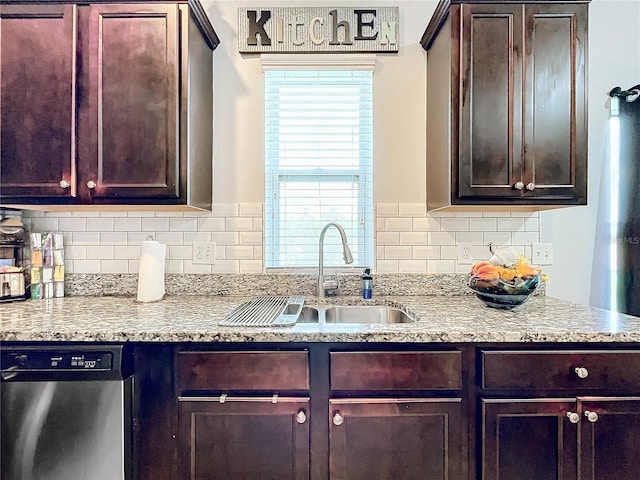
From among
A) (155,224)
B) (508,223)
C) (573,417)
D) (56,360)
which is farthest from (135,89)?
(573,417)

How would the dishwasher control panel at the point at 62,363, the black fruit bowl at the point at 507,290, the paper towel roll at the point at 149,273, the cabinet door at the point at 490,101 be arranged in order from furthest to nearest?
the paper towel roll at the point at 149,273
the cabinet door at the point at 490,101
the black fruit bowl at the point at 507,290
the dishwasher control panel at the point at 62,363

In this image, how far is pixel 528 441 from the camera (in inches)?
50.4

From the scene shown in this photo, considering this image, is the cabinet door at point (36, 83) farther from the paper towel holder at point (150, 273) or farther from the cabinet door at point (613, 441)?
the cabinet door at point (613, 441)

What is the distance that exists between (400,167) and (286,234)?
0.72 meters

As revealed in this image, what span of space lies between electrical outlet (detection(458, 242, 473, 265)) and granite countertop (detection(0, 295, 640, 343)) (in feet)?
1.32

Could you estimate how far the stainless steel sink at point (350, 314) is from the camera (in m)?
1.85

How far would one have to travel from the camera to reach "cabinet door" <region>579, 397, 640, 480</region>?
4.21 feet

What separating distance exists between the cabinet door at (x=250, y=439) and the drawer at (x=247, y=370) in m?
0.05

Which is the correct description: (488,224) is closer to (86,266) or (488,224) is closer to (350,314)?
(350,314)

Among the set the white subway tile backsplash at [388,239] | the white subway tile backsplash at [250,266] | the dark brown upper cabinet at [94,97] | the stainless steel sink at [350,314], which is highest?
the dark brown upper cabinet at [94,97]

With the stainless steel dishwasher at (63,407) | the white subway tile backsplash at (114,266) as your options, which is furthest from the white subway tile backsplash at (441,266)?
the white subway tile backsplash at (114,266)

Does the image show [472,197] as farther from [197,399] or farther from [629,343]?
[197,399]

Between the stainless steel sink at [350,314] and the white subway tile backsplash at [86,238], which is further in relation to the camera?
the white subway tile backsplash at [86,238]

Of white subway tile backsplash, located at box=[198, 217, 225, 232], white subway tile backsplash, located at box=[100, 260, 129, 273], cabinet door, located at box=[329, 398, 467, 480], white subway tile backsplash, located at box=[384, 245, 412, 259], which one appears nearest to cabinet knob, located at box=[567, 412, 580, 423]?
cabinet door, located at box=[329, 398, 467, 480]
